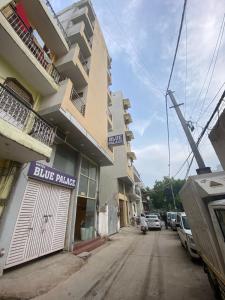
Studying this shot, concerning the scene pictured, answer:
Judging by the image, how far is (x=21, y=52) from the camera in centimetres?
549

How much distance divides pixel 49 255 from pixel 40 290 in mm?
3101

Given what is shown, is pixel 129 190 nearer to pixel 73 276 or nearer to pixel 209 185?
pixel 73 276

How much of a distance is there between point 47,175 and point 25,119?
96.3 inches

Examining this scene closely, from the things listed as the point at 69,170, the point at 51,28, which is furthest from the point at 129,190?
the point at 51,28

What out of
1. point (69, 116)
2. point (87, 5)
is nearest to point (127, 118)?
point (87, 5)

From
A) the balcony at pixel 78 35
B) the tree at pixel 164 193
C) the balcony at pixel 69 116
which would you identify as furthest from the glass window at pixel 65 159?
the tree at pixel 164 193

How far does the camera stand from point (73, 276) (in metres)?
4.89

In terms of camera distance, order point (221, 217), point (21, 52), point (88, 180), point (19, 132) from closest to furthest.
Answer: point (221, 217)
point (19, 132)
point (21, 52)
point (88, 180)

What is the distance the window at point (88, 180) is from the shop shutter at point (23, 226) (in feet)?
11.7

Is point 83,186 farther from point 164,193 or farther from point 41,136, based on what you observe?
point 164,193

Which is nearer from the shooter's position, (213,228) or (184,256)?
(213,228)

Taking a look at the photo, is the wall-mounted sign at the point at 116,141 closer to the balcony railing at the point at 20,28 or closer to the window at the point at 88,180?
the window at the point at 88,180

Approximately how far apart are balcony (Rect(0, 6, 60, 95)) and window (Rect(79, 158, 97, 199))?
5.12 meters

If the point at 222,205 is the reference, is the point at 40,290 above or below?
below
